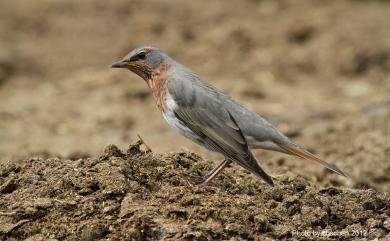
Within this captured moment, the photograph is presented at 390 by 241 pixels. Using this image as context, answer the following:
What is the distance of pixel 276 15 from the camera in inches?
731

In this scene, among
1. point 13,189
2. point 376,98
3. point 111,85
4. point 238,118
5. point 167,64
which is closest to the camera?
point 13,189

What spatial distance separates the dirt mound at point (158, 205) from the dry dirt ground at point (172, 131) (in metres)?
0.01

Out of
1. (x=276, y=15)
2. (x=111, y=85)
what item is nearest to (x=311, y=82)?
(x=276, y=15)

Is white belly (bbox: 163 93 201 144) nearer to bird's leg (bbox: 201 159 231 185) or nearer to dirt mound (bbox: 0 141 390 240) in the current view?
dirt mound (bbox: 0 141 390 240)

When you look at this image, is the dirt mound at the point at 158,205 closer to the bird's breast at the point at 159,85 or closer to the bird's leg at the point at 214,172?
the bird's leg at the point at 214,172

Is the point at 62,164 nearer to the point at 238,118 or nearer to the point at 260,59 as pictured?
the point at 238,118

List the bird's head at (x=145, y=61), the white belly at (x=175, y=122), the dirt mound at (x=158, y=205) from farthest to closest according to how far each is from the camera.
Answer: the bird's head at (x=145, y=61), the white belly at (x=175, y=122), the dirt mound at (x=158, y=205)

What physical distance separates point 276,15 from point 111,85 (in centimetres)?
523

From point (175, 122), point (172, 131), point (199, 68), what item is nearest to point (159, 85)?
point (175, 122)

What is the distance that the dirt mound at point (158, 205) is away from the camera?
6223 mm

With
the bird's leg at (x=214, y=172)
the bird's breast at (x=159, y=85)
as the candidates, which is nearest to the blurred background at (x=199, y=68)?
the bird's breast at (x=159, y=85)

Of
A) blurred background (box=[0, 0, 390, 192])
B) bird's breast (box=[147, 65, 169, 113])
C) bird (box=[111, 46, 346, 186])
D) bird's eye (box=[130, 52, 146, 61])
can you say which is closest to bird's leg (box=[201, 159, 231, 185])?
bird (box=[111, 46, 346, 186])

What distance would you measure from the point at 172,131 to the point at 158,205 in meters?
6.76

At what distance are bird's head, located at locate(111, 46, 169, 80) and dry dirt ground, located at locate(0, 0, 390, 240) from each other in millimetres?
1019
